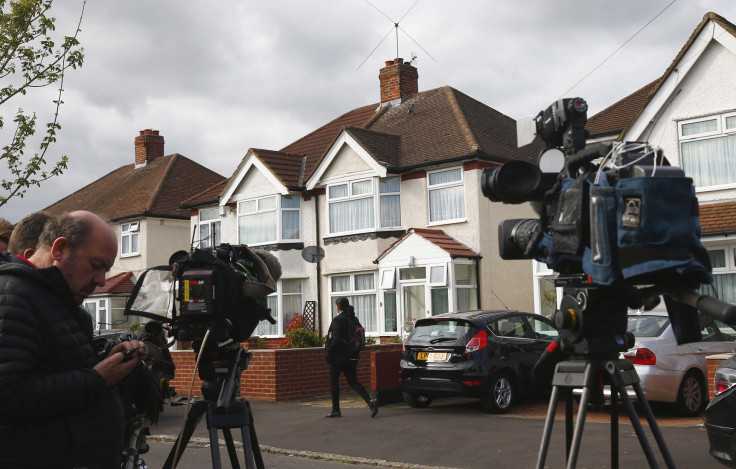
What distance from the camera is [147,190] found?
38250 mm

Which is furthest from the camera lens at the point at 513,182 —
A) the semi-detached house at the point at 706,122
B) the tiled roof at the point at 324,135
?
the tiled roof at the point at 324,135

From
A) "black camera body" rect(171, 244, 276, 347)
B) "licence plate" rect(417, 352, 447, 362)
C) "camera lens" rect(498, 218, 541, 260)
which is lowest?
"licence plate" rect(417, 352, 447, 362)

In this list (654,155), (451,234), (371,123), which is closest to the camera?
(654,155)

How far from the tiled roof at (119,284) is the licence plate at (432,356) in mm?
24412

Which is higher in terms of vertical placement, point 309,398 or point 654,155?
point 654,155

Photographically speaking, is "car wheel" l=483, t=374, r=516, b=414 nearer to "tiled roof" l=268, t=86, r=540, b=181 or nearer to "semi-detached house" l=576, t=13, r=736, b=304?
"semi-detached house" l=576, t=13, r=736, b=304

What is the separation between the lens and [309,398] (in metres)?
16.5

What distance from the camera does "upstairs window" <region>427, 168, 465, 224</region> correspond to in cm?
2402

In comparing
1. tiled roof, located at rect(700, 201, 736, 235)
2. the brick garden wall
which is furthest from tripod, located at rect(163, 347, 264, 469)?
tiled roof, located at rect(700, 201, 736, 235)

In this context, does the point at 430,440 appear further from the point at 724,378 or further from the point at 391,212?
the point at 391,212

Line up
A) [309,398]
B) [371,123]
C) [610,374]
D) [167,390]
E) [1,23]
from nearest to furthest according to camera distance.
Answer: [610,374] → [167,390] → [1,23] → [309,398] → [371,123]

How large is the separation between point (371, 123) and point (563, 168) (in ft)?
85.1

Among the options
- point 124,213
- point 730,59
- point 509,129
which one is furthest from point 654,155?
point 124,213

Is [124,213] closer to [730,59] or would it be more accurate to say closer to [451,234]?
[451,234]
